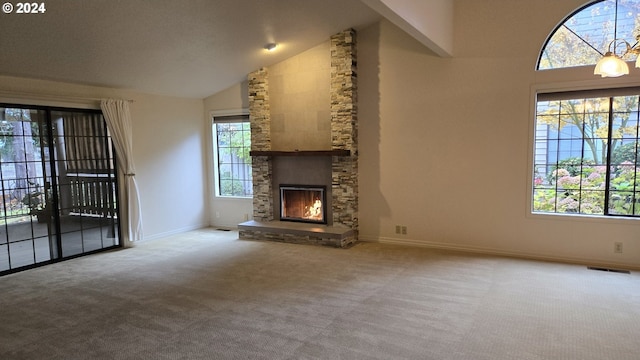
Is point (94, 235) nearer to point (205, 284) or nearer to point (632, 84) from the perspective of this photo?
point (205, 284)

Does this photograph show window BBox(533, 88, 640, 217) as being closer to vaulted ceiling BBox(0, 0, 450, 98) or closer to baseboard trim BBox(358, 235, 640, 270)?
baseboard trim BBox(358, 235, 640, 270)

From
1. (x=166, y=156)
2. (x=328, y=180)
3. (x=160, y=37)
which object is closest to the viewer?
(x=160, y=37)

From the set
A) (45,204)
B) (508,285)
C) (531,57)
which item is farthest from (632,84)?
(45,204)

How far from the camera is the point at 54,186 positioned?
5438mm

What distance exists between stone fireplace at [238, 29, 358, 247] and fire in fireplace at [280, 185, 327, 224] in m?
0.02

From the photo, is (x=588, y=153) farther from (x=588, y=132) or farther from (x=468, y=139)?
(x=468, y=139)

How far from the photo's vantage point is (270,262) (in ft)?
17.1

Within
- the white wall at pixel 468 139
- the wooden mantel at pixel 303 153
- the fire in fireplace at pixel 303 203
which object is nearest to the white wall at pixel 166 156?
the wooden mantel at pixel 303 153

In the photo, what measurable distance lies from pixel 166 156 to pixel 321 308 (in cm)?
461

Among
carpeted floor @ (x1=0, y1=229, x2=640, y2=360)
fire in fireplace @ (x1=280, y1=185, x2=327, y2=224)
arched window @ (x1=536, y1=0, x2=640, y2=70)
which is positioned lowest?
carpeted floor @ (x1=0, y1=229, x2=640, y2=360)

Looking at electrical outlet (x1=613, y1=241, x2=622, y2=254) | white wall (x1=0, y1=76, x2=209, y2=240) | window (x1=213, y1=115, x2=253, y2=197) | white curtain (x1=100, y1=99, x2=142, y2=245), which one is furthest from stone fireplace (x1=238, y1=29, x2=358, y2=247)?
electrical outlet (x1=613, y1=241, x2=622, y2=254)

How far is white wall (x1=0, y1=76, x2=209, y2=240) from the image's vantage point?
643 cm

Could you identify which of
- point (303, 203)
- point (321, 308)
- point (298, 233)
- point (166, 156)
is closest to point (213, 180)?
point (166, 156)

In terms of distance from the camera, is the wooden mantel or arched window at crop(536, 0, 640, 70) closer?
arched window at crop(536, 0, 640, 70)
